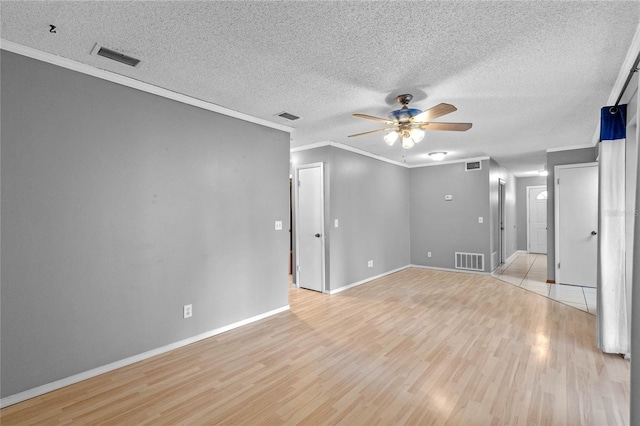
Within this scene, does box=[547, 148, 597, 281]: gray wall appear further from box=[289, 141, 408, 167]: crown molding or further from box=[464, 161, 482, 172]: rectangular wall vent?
box=[289, 141, 408, 167]: crown molding

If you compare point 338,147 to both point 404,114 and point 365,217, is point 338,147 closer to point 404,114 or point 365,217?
point 365,217

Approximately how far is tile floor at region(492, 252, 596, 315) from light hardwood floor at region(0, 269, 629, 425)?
74 cm

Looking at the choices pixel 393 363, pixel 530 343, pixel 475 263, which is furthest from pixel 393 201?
pixel 393 363

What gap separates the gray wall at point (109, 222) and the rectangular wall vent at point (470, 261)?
5124 millimetres

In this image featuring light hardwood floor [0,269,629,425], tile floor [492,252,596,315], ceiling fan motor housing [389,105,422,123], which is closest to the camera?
light hardwood floor [0,269,629,425]

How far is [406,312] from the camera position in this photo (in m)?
4.13

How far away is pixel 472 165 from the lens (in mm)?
6750

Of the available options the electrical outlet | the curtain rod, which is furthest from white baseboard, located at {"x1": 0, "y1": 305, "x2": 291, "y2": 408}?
the curtain rod

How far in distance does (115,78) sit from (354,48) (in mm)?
2152

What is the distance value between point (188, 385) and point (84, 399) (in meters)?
0.72

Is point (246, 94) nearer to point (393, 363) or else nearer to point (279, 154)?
point (279, 154)

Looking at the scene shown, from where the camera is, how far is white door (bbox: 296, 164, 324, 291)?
5.27 metres

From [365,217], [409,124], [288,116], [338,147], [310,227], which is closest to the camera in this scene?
[409,124]

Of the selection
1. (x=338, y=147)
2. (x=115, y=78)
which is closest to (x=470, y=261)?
(x=338, y=147)
